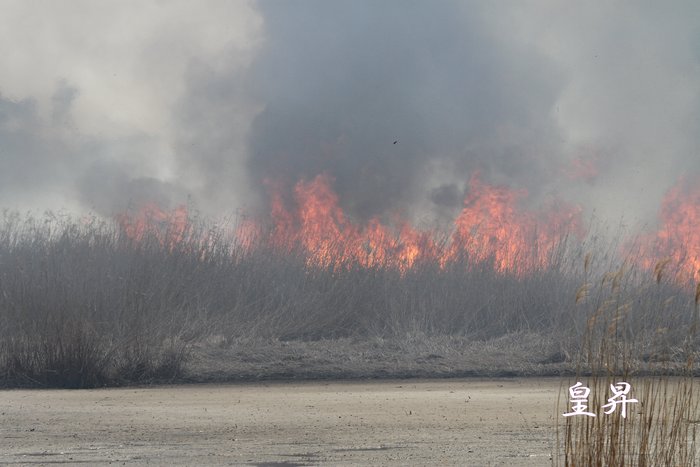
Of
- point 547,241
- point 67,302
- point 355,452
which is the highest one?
point 547,241

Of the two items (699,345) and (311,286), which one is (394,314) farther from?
(699,345)

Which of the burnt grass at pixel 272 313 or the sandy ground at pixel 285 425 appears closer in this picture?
the sandy ground at pixel 285 425

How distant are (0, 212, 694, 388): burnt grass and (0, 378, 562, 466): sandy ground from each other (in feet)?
3.91

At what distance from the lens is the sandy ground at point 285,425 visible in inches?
340

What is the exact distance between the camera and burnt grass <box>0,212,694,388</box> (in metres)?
16.4

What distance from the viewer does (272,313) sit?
2106cm

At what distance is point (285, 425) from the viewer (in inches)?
429

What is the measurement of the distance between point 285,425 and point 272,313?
10.2 meters

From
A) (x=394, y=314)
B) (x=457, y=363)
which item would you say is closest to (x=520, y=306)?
(x=394, y=314)

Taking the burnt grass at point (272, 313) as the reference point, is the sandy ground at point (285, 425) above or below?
below

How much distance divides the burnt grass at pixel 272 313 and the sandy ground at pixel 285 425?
1.19 meters

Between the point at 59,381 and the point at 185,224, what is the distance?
269 inches

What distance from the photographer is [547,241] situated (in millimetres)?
22859

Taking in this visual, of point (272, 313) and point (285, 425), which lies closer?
point (285, 425)
